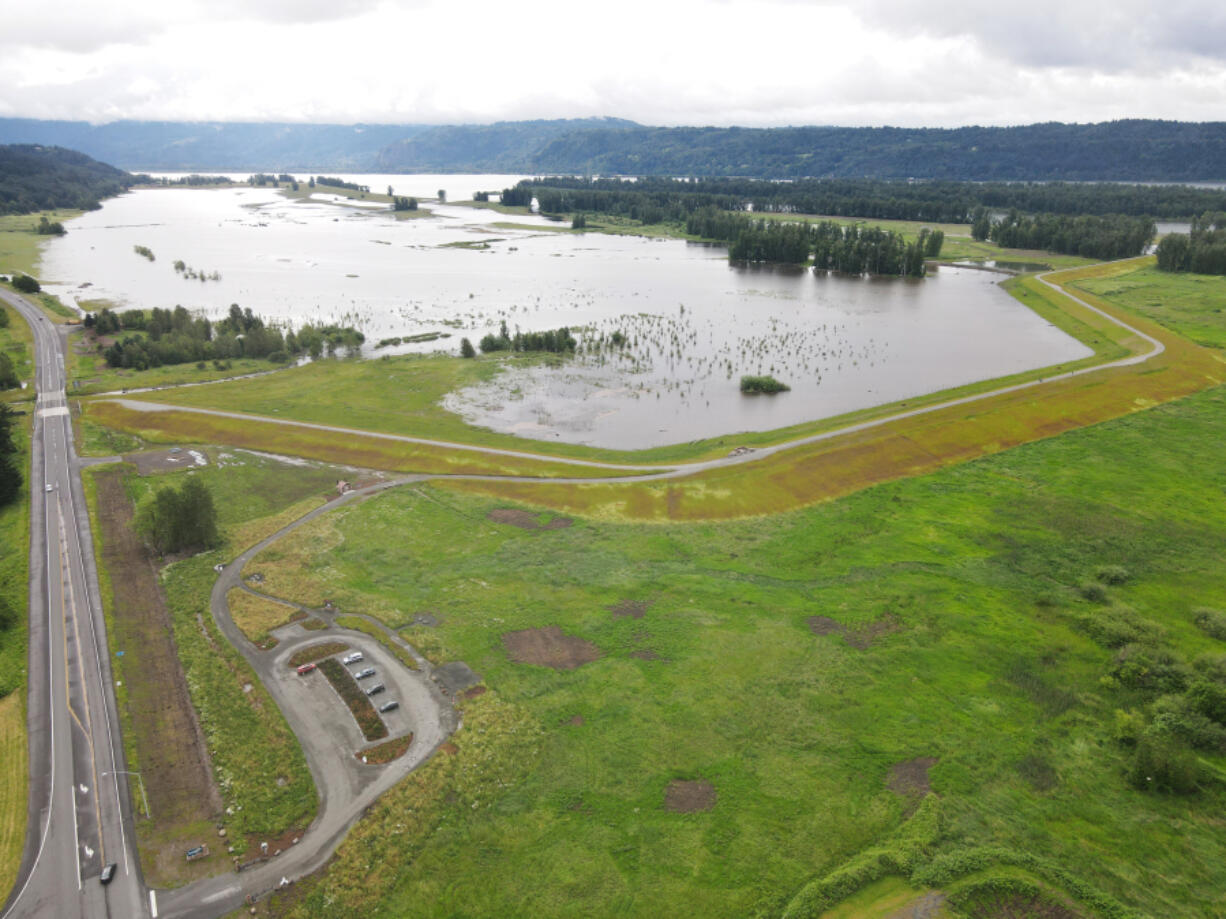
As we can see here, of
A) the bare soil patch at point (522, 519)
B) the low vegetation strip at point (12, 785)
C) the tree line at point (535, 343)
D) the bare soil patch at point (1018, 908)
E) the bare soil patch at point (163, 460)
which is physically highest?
the tree line at point (535, 343)

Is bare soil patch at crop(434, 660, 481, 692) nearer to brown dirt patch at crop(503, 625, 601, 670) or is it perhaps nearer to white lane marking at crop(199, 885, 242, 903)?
brown dirt patch at crop(503, 625, 601, 670)

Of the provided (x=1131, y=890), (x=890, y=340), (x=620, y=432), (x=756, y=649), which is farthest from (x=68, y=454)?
(x=890, y=340)

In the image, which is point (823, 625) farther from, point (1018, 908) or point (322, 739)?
point (322, 739)

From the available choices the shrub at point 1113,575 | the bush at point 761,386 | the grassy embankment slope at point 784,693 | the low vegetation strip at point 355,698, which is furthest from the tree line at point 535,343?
the shrub at point 1113,575

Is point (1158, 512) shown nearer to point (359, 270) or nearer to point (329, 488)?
point (329, 488)

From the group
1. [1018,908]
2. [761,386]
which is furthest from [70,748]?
[761,386]

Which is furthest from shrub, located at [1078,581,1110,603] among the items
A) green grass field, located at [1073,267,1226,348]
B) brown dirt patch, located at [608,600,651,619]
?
green grass field, located at [1073,267,1226,348]

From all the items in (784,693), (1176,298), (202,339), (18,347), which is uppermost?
(1176,298)

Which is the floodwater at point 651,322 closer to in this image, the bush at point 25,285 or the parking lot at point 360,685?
the bush at point 25,285
